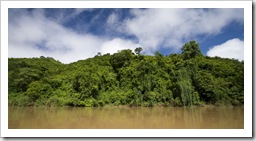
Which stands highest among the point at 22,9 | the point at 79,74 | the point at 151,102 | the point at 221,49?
the point at 22,9

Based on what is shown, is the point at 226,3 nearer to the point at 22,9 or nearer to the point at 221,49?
the point at 221,49

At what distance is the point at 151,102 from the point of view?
22.7 feet

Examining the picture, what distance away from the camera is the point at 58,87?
7.45 metres

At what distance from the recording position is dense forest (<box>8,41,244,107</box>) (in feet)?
21.2

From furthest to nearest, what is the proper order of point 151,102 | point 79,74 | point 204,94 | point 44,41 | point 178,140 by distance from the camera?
point 79,74 → point 151,102 → point 204,94 → point 44,41 → point 178,140

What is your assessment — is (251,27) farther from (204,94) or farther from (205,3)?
(204,94)

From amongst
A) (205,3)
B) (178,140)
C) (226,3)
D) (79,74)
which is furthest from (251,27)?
(79,74)

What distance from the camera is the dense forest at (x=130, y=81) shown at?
21.2ft

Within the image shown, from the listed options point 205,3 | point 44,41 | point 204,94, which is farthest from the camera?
point 204,94

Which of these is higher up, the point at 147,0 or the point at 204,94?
the point at 147,0

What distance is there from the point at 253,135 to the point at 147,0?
83.0 inches

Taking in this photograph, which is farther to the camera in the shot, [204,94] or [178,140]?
[204,94]

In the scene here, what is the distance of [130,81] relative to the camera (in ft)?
25.1

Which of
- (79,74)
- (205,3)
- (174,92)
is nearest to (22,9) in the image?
(205,3)
